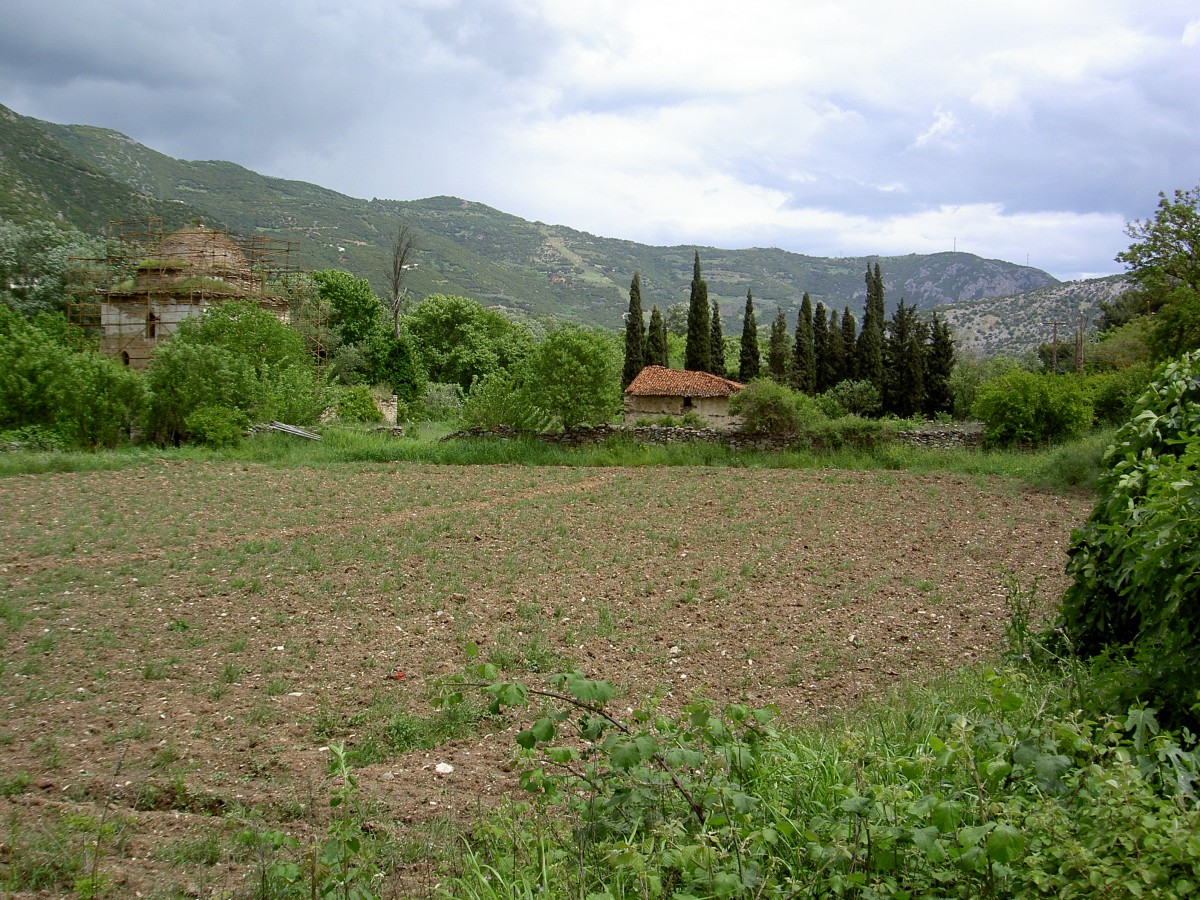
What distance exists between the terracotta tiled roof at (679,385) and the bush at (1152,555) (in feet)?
113

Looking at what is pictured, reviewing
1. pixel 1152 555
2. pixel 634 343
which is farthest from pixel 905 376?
pixel 1152 555

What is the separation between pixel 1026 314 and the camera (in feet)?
306

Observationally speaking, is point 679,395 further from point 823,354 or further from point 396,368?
point 396,368

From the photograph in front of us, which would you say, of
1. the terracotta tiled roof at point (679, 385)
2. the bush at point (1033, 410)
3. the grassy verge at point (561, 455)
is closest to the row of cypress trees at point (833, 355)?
the terracotta tiled roof at point (679, 385)

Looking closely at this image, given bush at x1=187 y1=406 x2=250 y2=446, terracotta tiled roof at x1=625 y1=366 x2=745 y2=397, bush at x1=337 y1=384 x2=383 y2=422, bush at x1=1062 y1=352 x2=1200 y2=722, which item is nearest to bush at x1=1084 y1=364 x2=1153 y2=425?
terracotta tiled roof at x1=625 y1=366 x2=745 y2=397

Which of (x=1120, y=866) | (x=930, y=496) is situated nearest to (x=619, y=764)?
(x=1120, y=866)

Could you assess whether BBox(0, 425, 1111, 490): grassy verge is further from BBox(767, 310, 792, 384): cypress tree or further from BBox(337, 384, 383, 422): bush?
BBox(767, 310, 792, 384): cypress tree

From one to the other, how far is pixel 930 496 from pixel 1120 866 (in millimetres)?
15432

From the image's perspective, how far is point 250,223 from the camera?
404ft

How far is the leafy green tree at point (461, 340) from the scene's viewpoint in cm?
5931

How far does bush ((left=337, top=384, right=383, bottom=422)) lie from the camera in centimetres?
3039

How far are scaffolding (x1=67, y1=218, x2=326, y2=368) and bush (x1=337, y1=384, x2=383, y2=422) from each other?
8107mm

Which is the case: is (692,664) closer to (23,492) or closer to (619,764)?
(619,764)

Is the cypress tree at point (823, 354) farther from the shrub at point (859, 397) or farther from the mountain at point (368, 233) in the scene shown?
the mountain at point (368, 233)
